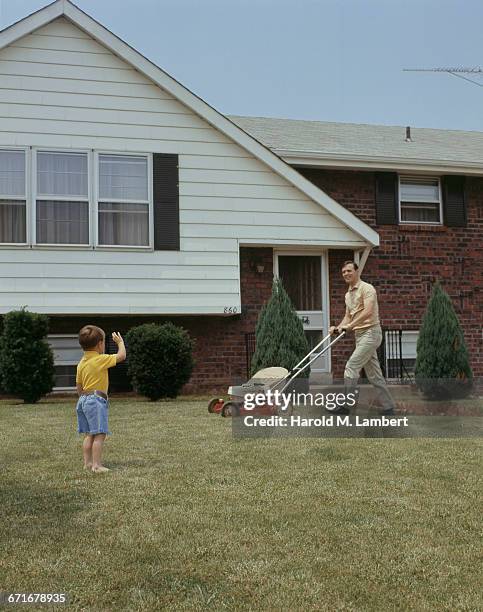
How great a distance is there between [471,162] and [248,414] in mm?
8882

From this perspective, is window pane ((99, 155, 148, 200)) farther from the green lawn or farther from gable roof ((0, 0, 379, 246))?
the green lawn

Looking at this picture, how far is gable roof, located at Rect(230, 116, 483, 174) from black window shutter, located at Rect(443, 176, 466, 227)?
43cm

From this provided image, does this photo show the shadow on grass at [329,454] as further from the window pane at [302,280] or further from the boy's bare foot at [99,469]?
the window pane at [302,280]

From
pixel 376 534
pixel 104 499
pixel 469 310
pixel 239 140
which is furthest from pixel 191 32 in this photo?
pixel 469 310

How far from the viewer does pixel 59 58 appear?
13117mm

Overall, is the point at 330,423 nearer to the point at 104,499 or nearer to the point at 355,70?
the point at 104,499

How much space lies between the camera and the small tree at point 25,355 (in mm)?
11398

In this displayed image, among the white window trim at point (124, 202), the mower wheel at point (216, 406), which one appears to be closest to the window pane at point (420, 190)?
the white window trim at point (124, 202)

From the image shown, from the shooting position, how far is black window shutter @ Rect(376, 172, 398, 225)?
15.5 meters

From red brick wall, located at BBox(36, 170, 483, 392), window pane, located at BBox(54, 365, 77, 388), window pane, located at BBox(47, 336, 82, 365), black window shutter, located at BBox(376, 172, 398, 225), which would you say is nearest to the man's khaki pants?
red brick wall, located at BBox(36, 170, 483, 392)

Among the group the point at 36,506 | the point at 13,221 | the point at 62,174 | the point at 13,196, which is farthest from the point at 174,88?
the point at 36,506

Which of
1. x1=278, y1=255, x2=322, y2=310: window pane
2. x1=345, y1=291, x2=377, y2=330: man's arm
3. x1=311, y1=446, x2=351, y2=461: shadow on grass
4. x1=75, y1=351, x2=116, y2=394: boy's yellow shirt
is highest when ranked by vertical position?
x1=278, y1=255, x2=322, y2=310: window pane

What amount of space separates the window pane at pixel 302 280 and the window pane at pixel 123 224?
291cm

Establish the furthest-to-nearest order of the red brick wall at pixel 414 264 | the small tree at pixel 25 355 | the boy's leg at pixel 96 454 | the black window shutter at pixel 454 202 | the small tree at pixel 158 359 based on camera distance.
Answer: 1. the black window shutter at pixel 454 202
2. the red brick wall at pixel 414 264
3. the small tree at pixel 158 359
4. the small tree at pixel 25 355
5. the boy's leg at pixel 96 454
